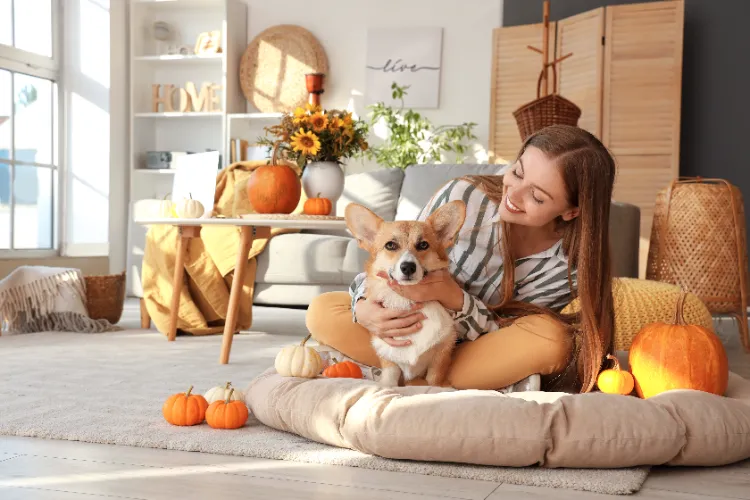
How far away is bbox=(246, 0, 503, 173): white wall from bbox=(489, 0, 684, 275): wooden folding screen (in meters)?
0.73

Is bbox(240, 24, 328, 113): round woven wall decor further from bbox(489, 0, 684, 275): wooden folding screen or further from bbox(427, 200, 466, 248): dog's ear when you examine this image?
bbox(427, 200, 466, 248): dog's ear

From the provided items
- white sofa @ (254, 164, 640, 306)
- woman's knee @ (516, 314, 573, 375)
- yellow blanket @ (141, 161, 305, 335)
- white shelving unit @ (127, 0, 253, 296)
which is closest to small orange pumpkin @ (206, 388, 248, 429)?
woman's knee @ (516, 314, 573, 375)

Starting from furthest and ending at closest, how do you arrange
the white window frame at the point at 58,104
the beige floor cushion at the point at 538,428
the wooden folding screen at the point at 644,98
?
1. the white window frame at the point at 58,104
2. the wooden folding screen at the point at 644,98
3. the beige floor cushion at the point at 538,428

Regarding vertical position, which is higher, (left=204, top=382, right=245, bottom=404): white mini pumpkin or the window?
the window

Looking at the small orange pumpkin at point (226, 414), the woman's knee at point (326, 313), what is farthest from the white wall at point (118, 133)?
the small orange pumpkin at point (226, 414)

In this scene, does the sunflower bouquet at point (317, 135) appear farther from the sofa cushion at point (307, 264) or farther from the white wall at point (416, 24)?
the white wall at point (416, 24)

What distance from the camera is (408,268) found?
1753 mm

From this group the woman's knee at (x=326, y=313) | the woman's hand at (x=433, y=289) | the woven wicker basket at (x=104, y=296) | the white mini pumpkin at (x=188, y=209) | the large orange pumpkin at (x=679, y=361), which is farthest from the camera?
the woven wicker basket at (x=104, y=296)

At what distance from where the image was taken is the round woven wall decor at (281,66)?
638cm

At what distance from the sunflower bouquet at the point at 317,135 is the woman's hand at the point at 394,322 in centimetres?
135

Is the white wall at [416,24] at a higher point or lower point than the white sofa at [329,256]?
higher

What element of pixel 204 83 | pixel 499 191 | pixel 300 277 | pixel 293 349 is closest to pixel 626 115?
pixel 300 277

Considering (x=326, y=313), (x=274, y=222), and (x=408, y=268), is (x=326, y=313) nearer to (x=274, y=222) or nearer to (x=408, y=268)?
(x=408, y=268)

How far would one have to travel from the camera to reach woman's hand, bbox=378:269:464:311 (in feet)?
6.10
